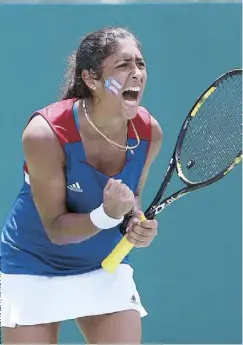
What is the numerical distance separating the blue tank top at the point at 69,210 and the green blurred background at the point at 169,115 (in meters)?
1.07

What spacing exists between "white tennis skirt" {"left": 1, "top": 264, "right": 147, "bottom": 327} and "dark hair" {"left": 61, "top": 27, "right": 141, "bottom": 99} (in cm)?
57

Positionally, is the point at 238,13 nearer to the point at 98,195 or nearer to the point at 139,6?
the point at 139,6

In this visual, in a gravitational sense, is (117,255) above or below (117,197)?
below

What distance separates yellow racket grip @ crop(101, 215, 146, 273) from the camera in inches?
98.0

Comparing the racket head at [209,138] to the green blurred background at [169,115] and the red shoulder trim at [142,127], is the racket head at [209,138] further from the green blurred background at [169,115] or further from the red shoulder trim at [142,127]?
the green blurred background at [169,115]

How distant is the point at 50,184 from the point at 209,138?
722 mm

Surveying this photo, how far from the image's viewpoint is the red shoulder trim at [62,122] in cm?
245

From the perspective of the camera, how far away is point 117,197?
7.64 ft

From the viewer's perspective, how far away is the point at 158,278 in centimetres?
379

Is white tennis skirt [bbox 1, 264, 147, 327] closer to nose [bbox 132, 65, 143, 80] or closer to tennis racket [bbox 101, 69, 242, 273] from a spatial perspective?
tennis racket [bbox 101, 69, 242, 273]

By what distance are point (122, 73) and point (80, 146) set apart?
0.25 meters

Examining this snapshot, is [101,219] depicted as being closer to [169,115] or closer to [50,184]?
[50,184]

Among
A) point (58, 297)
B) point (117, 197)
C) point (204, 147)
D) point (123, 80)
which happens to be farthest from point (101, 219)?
point (204, 147)

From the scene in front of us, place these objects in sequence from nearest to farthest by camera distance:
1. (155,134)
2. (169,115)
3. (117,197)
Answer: (117,197), (155,134), (169,115)
